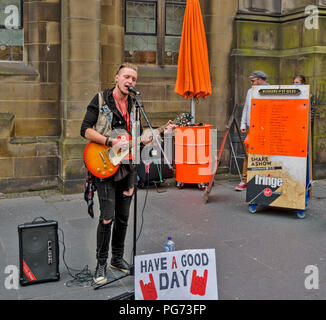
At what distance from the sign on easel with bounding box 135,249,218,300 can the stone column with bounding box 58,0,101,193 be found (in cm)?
509

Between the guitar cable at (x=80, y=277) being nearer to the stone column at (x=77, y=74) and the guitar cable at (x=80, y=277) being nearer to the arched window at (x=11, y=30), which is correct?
the stone column at (x=77, y=74)

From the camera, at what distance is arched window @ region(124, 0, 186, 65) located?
9.98m

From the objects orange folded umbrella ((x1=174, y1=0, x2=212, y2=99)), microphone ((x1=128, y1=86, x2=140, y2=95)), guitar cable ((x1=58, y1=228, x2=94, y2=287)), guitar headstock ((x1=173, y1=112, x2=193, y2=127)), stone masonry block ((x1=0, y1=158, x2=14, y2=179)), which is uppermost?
orange folded umbrella ((x1=174, y1=0, x2=212, y2=99))

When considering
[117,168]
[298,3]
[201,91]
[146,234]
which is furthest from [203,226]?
[298,3]

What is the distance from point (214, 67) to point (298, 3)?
2363 mm

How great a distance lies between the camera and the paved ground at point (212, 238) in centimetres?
466

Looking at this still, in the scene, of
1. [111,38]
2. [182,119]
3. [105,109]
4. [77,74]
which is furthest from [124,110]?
[111,38]

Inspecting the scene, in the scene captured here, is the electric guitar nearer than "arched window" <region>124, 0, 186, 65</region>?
Yes

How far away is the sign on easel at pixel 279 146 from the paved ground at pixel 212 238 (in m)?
0.37

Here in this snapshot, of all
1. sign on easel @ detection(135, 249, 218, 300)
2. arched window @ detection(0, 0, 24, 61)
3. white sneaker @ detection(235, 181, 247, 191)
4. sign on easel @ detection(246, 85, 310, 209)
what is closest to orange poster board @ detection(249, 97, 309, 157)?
sign on easel @ detection(246, 85, 310, 209)

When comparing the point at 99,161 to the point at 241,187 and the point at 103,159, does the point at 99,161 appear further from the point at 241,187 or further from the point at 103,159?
the point at 241,187

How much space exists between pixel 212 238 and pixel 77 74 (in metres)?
4.14

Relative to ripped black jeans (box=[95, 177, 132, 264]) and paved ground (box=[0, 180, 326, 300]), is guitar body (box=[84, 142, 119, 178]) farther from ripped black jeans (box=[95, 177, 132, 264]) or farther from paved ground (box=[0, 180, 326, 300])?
paved ground (box=[0, 180, 326, 300])

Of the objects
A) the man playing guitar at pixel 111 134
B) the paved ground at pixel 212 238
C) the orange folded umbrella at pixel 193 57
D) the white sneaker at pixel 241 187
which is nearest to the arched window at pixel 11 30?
the paved ground at pixel 212 238
